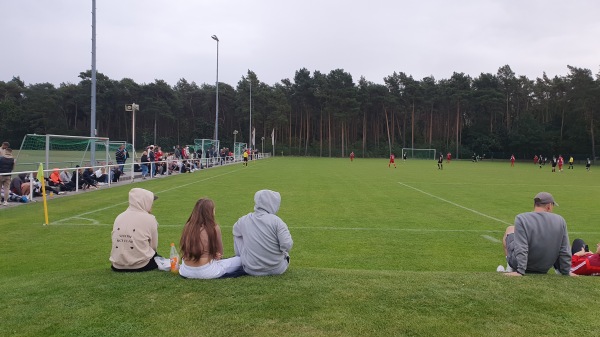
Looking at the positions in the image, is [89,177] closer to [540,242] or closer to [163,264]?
[163,264]

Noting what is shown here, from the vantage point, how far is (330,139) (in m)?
95.2

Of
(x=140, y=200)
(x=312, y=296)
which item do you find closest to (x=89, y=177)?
(x=140, y=200)

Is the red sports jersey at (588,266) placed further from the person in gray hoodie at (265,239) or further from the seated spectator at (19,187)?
the seated spectator at (19,187)

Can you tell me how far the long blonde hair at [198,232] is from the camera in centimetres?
527

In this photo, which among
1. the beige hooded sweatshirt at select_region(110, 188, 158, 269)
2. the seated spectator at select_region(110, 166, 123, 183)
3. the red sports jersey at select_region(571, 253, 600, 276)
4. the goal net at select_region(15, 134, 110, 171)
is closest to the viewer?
the beige hooded sweatshirt at select_region(110, 188, 158, 269)

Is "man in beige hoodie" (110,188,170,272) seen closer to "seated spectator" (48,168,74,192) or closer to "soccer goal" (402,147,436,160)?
"seated spectator" (48,168,74,192)

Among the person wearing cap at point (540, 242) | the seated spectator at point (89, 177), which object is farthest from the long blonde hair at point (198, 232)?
the seated spectator at point (89, 177)

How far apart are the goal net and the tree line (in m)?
64.5

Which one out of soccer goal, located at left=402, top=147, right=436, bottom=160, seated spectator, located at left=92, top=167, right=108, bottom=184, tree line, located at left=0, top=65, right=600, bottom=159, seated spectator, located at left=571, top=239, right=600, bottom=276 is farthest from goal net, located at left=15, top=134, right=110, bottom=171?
soccer goal, located at left=402, top=147, right=436, bottom=160

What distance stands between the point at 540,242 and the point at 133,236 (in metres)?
5.07

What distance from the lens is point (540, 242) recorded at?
550 cm

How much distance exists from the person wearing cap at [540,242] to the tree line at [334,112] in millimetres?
82317

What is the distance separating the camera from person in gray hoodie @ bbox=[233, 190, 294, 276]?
5352 mm

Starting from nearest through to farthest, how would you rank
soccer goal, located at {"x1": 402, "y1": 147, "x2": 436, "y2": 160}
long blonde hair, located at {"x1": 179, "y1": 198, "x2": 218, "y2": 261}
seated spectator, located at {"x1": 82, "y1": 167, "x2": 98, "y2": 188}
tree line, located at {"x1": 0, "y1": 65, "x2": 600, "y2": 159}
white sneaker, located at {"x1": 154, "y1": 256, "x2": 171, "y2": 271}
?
long blonde hair, located at {"x1": 179, "y1": 198, "x2": 218, "y2": 261}
white sneaker, located at {"x1": 154, "y1": 256, "x2": 171, "y2": 271}
seated spectator, located at {"x1": 82, "y1": 167, "x2": 98, "y2": 188}
tree line, located at {"x1": 0, "y1": 65, "x2": 600, "y2": 159}
soccer goal, located at {"x1": 402, "y1": 147, "x2": 436, "y2": 160}
